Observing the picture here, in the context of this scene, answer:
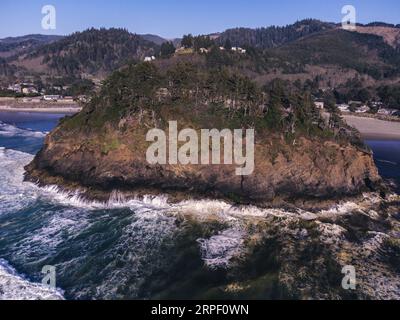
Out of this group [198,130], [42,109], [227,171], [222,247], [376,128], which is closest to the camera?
[222,247]

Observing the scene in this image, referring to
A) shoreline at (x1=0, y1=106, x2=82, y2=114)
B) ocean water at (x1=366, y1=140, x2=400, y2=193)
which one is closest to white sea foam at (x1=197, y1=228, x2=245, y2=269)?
ocean water at (x1=366, y1=140, x2=400, y2=193)

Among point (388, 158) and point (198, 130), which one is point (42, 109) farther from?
point (388, 158)

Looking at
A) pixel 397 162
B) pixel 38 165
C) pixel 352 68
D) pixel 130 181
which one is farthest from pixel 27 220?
pixel 352 68

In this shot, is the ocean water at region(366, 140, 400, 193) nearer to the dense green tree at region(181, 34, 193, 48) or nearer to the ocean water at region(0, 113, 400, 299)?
the ocean water at region(0, 113, 400, 299)

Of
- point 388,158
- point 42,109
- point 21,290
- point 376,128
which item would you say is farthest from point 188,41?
point 21,290

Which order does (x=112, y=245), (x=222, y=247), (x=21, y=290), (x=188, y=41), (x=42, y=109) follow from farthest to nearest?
(x=188, y=41) → (x=42, y=109) → (x=112, y=245) → (x=222, y=247) → (x=21, y=290)

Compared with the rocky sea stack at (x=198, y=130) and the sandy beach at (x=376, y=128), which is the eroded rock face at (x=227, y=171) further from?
the sandy beach at (x=376, y=128)

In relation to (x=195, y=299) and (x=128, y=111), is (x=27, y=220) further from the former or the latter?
(x=195, y=299)
